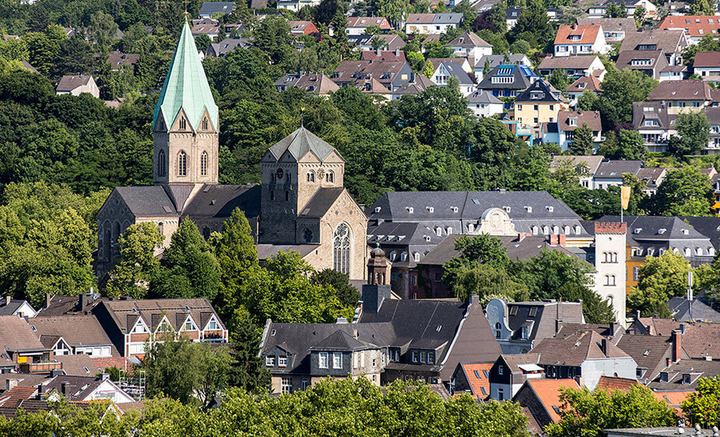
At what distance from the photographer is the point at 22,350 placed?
3445 inches

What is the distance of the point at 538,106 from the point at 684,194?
2593 cm

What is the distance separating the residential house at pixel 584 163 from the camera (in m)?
145

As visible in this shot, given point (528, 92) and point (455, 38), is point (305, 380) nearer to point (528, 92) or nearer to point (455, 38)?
A: point (528, 92)

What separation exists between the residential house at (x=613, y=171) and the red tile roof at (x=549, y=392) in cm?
7048

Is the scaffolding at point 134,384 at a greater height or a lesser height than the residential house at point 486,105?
lesser

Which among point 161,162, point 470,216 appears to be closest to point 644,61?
point 470,216

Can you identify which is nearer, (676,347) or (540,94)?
(676,347)

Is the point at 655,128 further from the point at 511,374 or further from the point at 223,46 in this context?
the point at 511,374

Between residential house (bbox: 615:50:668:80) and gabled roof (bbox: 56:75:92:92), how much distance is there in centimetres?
5426

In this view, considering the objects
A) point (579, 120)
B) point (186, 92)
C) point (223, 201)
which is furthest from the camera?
point (579, 120)

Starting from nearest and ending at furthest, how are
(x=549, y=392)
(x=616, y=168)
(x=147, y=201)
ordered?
(x=549, y=392), (x=147, y=201), (x=616, y=168)

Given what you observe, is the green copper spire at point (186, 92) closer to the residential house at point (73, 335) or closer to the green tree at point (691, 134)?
the residential house at point (73, 335)

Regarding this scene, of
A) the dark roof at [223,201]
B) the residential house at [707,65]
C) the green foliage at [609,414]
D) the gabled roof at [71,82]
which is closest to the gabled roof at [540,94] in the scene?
the residential house at [707,65]

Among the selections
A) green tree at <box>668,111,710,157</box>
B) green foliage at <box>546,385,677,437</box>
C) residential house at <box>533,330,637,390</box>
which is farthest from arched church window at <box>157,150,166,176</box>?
green tree at <box>668,111,710,157</box>
